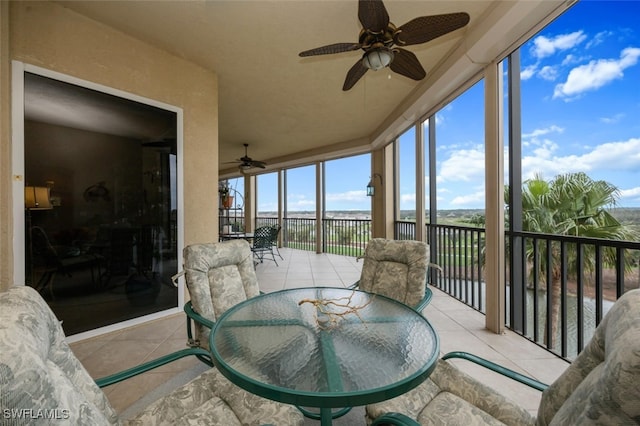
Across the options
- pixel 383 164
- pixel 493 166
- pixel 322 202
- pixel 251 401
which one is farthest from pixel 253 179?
pixel 251 401

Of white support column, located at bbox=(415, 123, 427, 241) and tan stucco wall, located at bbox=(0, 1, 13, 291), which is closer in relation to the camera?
tan stucco wall, located at bbox=(0, 1, 13, 291)

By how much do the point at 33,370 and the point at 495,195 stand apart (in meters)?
3.01

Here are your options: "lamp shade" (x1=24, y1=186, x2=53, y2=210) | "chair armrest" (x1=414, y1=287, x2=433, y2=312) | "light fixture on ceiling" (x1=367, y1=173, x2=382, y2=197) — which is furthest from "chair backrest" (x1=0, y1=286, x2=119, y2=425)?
"light fixture on ceiling" (x1=367, y1=173, x2=382, y2=197)

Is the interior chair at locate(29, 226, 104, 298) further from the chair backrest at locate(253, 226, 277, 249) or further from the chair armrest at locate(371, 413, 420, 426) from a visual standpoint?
the chair backrest at locate(253, 226, 277, 249)

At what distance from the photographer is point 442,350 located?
86.4 inches

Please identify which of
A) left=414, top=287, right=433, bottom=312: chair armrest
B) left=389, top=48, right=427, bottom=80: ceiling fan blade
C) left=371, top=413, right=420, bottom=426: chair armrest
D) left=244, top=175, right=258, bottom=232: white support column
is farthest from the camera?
left=244, top=175, right=258, bottom=232: white support column

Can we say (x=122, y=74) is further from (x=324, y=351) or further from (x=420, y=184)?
(x=420, y=184)

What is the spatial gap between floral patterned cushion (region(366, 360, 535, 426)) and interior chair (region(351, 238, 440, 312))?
1.94ft

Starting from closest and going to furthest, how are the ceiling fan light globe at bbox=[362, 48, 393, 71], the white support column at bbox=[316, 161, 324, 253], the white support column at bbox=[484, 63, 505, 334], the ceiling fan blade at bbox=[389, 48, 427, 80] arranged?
the ceiling fan light globe at bbox=[362, 48, 393, 71]
the ceiling fan blade at bbox=[389, 48, 427, 80]
the white support column at bbox=[484, 63, 505, 334]
the white support column at bbox=[316, 161, 324, 253]

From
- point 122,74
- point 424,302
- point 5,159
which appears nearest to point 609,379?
point 424,302

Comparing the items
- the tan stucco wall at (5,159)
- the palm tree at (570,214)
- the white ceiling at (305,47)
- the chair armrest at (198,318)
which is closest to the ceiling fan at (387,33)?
the white ceiling at (305,47)

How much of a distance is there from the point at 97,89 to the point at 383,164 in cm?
470

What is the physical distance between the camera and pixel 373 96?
384 cm

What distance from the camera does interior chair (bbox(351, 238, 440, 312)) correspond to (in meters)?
1.89
